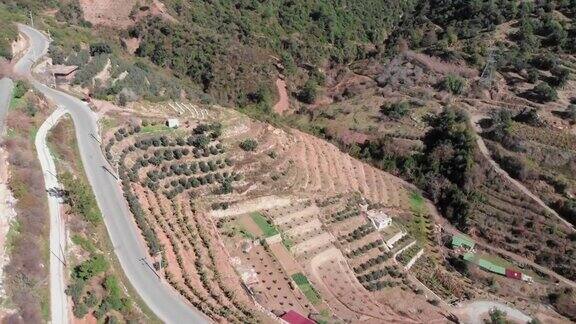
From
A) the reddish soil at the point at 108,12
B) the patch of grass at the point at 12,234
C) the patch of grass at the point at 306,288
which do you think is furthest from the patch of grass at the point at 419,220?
the reddish soil at the point at 108,12

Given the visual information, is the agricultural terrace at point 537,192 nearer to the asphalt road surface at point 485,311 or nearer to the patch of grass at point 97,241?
the asphalt road surface at point 485,311

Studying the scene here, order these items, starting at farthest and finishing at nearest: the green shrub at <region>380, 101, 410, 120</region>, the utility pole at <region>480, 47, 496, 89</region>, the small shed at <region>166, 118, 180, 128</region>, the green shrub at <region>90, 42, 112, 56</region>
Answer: the utility pole at <region>480, 47, 496, 89</region> < the green shrub at <region>380, 101, 410, 120</region> < the green shrub at <region>90, 42, 112, 56</region> < the small shed at <region>166, 118, 180, 128</region>

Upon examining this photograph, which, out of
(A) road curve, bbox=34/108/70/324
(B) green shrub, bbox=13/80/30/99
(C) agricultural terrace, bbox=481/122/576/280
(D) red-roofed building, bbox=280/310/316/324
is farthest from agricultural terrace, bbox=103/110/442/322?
(C) agricultural terrace, bbox=481/122/576/280

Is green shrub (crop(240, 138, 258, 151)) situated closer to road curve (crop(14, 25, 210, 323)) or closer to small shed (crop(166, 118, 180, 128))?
small shed (crop(166, 118, 180, 128))

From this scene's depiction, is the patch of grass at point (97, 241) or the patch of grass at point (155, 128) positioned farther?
the patch of grass at point (155, 128)

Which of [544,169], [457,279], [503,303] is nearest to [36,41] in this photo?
[457,279]
